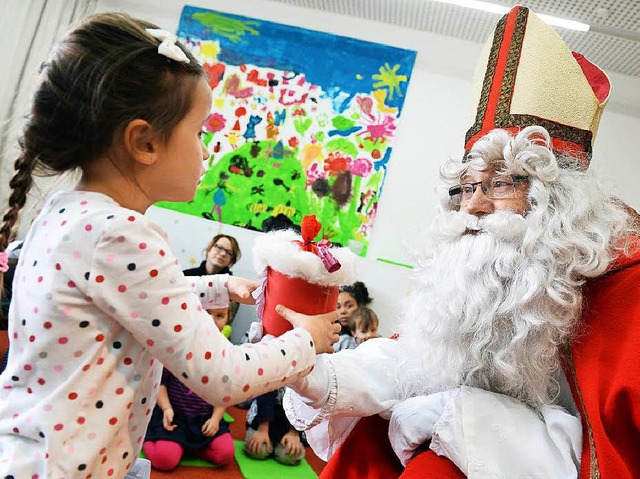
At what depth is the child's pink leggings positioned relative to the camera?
3195 mm

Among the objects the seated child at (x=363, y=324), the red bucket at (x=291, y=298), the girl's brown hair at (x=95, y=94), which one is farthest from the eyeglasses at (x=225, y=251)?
the girl's brown hair at (x=95, y=94)

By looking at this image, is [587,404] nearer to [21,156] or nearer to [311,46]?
[21,156]

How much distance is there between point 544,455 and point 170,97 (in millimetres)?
1149

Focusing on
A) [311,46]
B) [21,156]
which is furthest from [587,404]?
[311,46]

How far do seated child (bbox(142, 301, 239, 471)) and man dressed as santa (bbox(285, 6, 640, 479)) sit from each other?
5.89 feet

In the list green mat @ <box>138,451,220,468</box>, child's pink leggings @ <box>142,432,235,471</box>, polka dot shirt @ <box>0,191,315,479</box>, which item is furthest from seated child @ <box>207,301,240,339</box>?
polka dot shirt @ <box>0,191,315,479</box>

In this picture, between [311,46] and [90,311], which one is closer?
[90,311]

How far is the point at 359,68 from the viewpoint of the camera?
525 centimetres

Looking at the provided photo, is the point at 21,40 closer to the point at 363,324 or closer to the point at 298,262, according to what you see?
the point at 363,324

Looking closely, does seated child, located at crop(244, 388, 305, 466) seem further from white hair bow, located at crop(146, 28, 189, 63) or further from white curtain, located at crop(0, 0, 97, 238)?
white hair bow, located at crop(146, 28, 189, 63)

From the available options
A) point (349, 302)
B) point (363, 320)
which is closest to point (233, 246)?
point (349, 302)

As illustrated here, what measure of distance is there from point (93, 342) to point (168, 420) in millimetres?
2555

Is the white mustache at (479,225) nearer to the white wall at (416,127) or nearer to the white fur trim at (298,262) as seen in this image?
the white fur trim at (298,262)

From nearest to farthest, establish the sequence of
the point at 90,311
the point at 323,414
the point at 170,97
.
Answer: the point at 90,311, the point at 170,97, the point at 323,414
